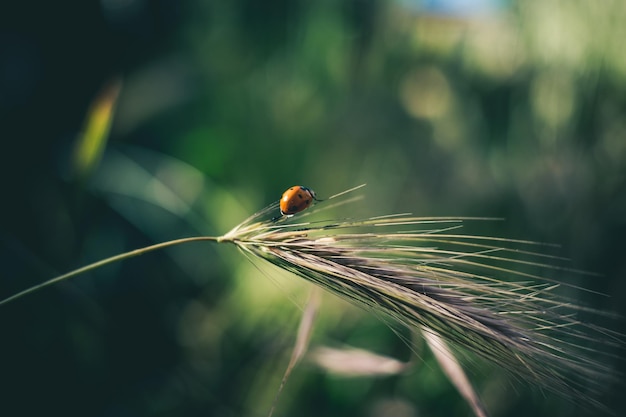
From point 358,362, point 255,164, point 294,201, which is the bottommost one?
point 358,362

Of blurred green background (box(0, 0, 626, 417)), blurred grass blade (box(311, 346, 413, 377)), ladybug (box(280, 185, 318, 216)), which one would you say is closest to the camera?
ladybug (box(280, 185, 318, 216))

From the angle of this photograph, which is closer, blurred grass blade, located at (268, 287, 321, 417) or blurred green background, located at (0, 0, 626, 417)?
blurred grass blade, located at (268, 287, 321, 417)

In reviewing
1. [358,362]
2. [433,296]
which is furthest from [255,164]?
[433,296]

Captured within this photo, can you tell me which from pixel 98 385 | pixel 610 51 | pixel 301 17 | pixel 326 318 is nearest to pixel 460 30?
pixel 301 17

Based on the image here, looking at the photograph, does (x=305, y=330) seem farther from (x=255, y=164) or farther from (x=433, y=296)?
(x=255, y=164)

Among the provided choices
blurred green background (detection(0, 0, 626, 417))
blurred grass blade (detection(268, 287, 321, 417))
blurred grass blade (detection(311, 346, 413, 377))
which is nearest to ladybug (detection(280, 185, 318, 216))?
A: blurred grass blade (detection(268, 287, 321, 417))

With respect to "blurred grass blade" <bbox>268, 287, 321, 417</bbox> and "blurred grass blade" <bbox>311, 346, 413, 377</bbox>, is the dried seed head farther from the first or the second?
"blurred grass blade" <bbox>311, 346, 413, 377</bbox>

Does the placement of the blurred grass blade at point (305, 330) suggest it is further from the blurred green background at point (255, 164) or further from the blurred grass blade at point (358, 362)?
the blurred green background at point (255, 164)

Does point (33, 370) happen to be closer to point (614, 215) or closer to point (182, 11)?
point (182, 11)

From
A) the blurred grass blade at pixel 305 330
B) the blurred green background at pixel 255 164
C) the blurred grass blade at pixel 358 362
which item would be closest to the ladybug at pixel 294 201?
the blurred grass blade at pixel 305 330
